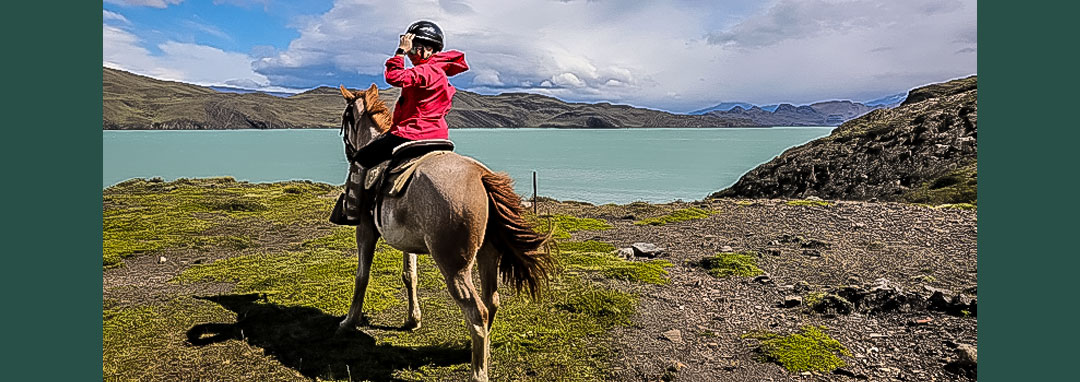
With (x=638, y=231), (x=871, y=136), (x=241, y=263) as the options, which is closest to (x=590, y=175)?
(x=871, y=136)

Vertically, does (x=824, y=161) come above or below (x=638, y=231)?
above

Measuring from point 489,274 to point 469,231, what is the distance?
2.60 ft

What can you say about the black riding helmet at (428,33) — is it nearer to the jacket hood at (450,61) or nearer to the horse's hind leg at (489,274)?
the jacket hood at (450,61)

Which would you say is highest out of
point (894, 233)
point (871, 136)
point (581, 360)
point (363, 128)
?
point (871, 136)

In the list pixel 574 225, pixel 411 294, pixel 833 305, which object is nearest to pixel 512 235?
pixel 411 294

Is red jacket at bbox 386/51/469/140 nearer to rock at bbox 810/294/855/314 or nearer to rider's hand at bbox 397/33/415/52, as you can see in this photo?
rider's hand at bbox 397/33/415/52

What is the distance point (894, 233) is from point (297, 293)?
12.7m

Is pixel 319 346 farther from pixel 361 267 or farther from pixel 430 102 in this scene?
pixel 430 102

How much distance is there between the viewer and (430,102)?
16.9ft

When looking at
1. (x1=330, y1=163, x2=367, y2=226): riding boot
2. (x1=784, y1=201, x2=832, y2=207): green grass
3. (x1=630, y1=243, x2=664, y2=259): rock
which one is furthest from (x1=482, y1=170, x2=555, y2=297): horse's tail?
(x1=784, y1=201, x2=832, y2=207): green grass

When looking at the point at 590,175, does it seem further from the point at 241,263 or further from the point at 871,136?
the point at 241,263

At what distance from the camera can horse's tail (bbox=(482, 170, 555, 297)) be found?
4.85 meters

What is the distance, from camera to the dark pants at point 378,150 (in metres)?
5.23

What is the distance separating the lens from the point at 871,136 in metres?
25.4
